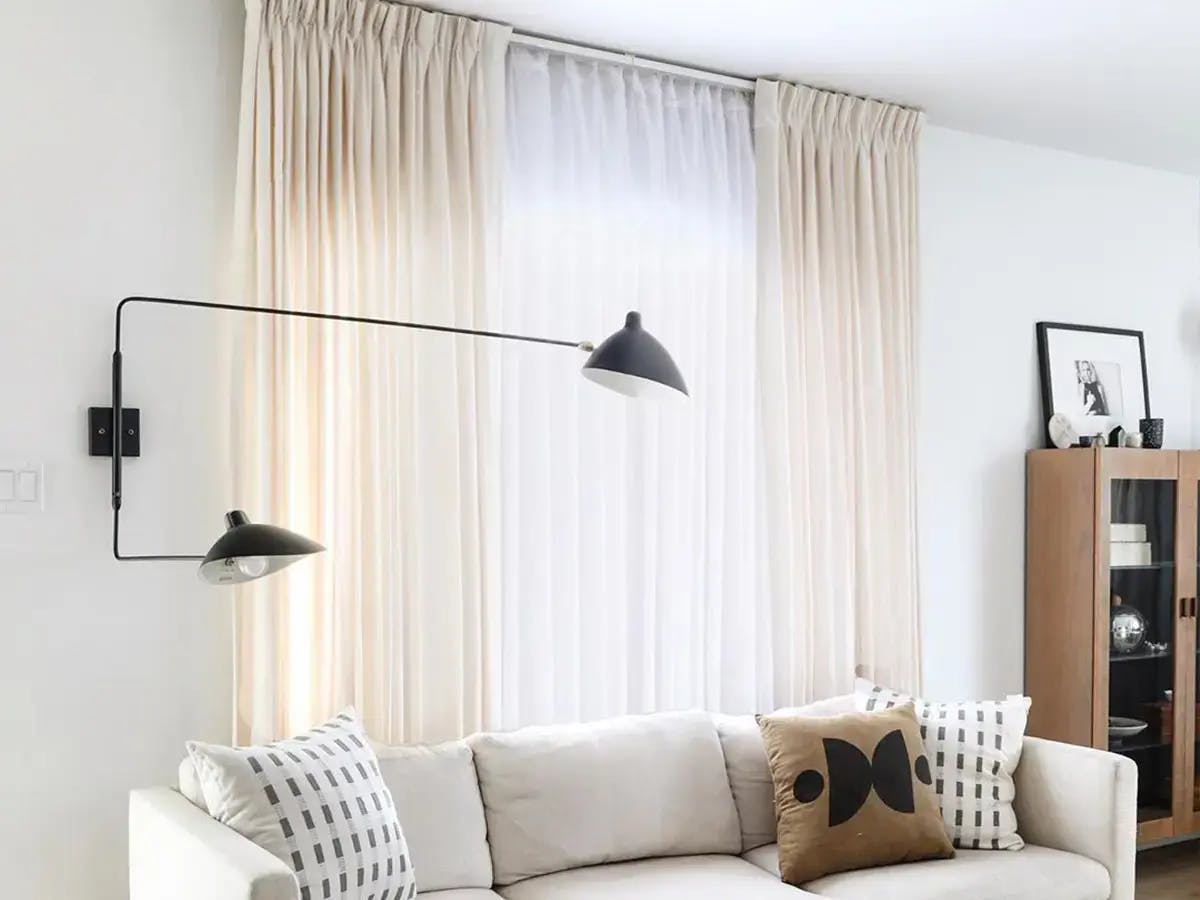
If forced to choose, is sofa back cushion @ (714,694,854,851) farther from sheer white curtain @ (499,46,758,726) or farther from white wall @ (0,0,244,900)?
white wall @ (0,0,244,900)

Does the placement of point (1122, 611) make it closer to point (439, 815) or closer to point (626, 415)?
point (626, 415)

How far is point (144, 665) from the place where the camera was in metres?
2.90

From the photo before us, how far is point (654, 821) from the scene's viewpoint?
3.13 m

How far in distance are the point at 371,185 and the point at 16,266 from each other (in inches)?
33.3

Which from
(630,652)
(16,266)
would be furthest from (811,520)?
(16,266)

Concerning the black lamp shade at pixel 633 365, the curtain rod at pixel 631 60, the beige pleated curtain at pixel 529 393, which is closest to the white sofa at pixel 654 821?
the beige pleated curtain at pixel 529 393

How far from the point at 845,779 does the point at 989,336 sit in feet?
6.34

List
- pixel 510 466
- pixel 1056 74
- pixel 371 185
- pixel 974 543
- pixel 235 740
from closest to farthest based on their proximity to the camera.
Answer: pixel 235 740
pixel 371 185
pixel 510 466
pixel 1056 74
pixel 974 543

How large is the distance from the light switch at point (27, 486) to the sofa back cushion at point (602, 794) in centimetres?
117

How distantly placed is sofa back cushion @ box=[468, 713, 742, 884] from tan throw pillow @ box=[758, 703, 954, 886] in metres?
0.19

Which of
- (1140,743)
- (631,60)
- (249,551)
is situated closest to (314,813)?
(249,551)

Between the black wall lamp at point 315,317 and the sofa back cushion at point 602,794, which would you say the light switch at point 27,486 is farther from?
the sofa back cushion at point 602,794

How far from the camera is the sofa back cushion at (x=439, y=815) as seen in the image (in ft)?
9.34

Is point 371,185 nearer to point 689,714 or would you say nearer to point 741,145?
point 741,145
